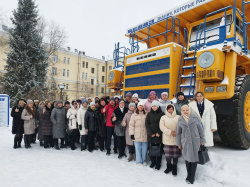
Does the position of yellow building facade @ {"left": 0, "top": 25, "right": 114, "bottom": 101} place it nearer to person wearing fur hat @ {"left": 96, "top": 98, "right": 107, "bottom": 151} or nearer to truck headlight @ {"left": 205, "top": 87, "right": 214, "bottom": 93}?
person wearing fur hat @ {"left": 96, "top": 98, "right": 107, "bottom": 151}

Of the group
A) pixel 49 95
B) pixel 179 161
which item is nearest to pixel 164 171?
pixel 179 161

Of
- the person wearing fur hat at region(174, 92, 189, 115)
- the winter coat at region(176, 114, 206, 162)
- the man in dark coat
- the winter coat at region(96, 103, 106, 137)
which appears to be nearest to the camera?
the winter coat at region(176, 114, 206, 162)

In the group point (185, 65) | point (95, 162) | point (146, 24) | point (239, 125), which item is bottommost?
point (95, 162)

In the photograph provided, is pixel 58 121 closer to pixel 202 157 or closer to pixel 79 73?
pixel 202 157

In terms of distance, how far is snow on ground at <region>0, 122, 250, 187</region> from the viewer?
3696 mm

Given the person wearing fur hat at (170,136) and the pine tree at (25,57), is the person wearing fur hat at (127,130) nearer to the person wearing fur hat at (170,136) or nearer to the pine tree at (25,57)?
the person wearing fur hat at (170,136)

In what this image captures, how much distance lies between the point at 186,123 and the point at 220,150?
7.28ft

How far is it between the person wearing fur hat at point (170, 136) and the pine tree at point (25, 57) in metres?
17.1

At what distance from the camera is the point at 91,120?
6336mm

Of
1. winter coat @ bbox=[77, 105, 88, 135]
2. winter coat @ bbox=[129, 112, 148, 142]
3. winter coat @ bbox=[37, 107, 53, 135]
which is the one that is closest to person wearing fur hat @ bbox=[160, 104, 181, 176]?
winter coat @ bbox=[129, 112, 148, 142]

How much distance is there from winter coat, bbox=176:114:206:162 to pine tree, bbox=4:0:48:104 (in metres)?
17.7

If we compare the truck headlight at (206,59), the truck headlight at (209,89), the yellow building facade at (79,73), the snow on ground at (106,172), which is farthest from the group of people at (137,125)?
the yellow building facade at (79,73)

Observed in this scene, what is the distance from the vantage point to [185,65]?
5.64 meters

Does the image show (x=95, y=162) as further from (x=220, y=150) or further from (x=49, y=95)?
(x=49, y=95)
